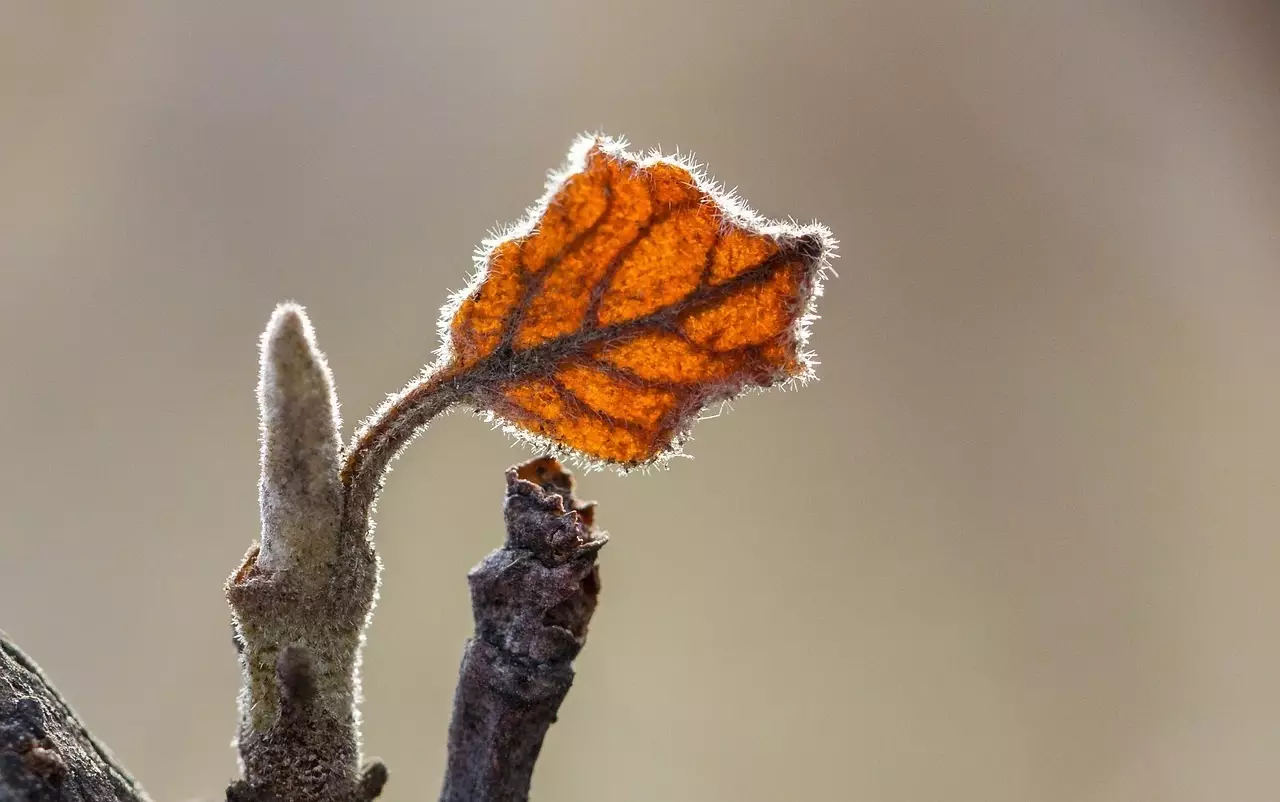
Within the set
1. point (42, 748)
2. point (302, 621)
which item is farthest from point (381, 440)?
point (42, 748)

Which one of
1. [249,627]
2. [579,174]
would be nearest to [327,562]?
[249,627]

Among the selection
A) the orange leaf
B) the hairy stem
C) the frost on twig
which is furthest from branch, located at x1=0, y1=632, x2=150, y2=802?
the orange leaf

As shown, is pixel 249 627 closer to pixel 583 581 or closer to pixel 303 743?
pixel 303 743

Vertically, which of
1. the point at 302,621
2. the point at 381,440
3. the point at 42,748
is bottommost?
the point at 42,748

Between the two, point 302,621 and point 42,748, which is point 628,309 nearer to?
point 302,621

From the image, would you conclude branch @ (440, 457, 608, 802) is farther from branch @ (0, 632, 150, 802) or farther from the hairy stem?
branch @ (0, 632, 150, 802)

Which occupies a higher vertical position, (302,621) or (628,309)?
(628,309)
